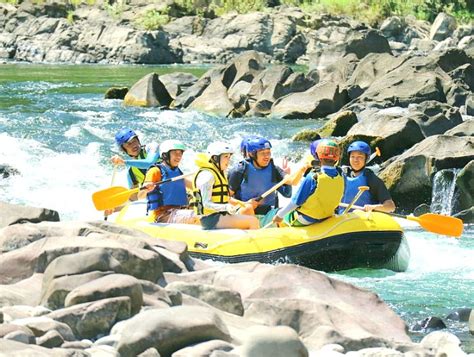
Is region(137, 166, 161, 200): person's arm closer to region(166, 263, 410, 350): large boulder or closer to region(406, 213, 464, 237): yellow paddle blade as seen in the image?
region(406, 213, 464, 237): yellow paddle blade

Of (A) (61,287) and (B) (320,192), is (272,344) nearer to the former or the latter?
(A) (61,287)

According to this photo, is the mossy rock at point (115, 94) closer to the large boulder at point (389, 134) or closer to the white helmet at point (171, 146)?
the large boulder at point (389, 134)

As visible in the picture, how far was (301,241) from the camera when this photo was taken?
939cm

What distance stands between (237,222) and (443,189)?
4.19m

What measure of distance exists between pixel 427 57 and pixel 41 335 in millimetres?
20008

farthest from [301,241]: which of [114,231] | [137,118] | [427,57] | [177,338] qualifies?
[427,57]

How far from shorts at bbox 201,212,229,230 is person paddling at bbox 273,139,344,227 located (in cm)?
55

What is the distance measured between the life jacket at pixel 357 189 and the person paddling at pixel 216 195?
0.94m

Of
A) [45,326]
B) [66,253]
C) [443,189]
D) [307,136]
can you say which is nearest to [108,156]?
[307,136]

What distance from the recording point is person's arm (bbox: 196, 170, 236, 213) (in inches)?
373

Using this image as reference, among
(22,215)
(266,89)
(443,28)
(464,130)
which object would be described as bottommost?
(443,28)

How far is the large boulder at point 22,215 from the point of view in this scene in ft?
25.0

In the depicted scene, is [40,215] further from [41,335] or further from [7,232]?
[41,335]

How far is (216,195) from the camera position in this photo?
31.6ft
